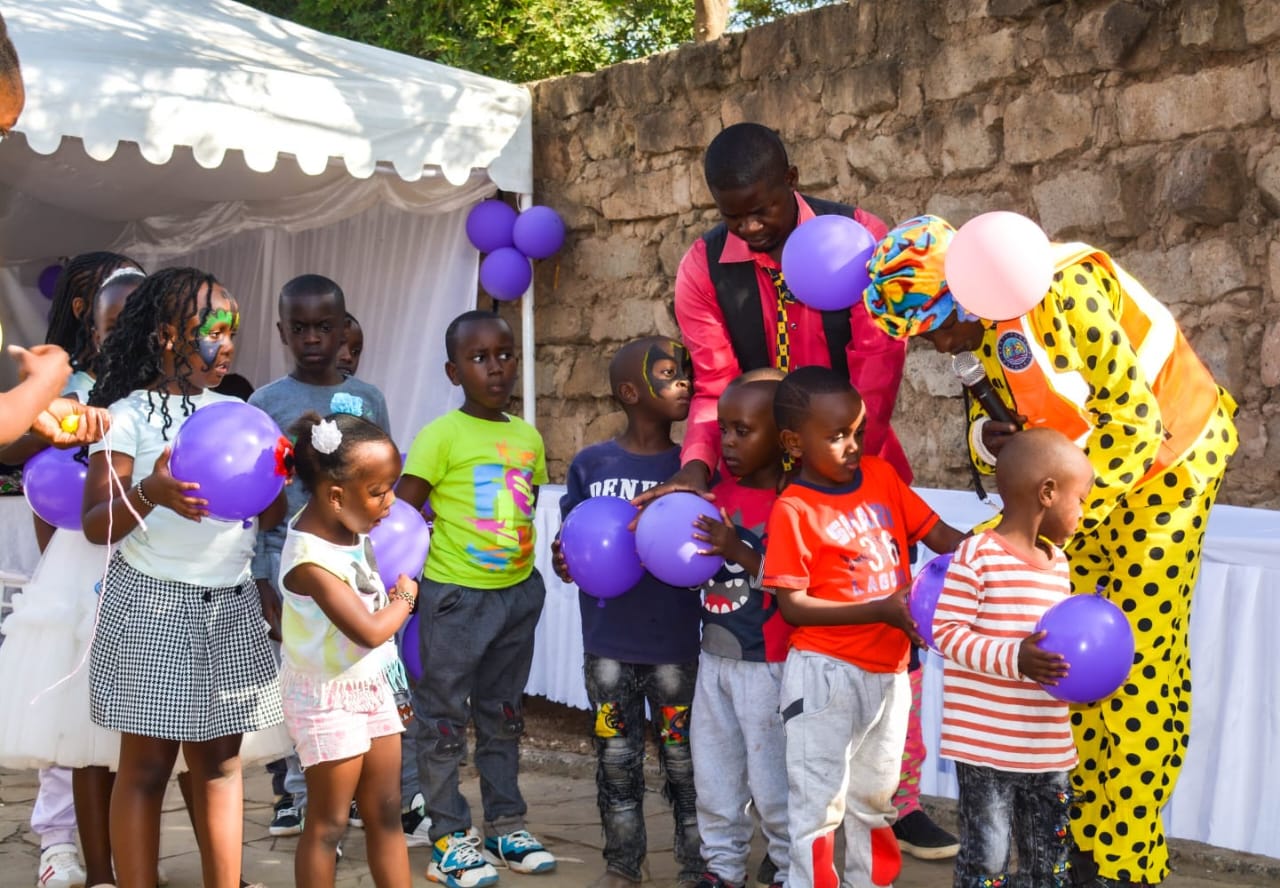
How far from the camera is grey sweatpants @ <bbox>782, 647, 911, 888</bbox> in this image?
3.17 m

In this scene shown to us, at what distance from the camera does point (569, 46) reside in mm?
12422

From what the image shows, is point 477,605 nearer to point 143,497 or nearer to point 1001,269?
point 143,497

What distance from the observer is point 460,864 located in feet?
12.6

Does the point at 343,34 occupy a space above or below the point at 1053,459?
above

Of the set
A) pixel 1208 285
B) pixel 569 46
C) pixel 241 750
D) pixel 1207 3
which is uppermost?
pixel 569 46

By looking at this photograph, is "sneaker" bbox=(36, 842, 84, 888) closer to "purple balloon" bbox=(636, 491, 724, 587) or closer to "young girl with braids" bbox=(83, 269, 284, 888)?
"young girl with braids" bbox=(83, 269, 284, 888)

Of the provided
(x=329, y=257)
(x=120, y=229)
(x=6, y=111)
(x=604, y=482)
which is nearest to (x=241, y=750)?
(x=604, y=482)

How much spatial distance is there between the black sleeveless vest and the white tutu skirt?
5.17ft

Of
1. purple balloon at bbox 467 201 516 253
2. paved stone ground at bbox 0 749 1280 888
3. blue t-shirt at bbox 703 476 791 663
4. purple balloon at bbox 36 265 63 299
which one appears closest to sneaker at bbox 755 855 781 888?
paved stone ground at bbox 0 749 1280 888

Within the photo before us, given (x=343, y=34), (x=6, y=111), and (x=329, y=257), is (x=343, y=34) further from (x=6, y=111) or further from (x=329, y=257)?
(x=6, y=111)

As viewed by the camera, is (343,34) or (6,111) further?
(343,34)

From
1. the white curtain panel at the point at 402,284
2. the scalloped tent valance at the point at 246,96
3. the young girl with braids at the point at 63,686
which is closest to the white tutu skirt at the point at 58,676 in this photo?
the young girl with braids at the point at 63,686

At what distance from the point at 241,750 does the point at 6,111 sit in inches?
69.5

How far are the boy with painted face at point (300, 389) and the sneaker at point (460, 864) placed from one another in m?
0.64
